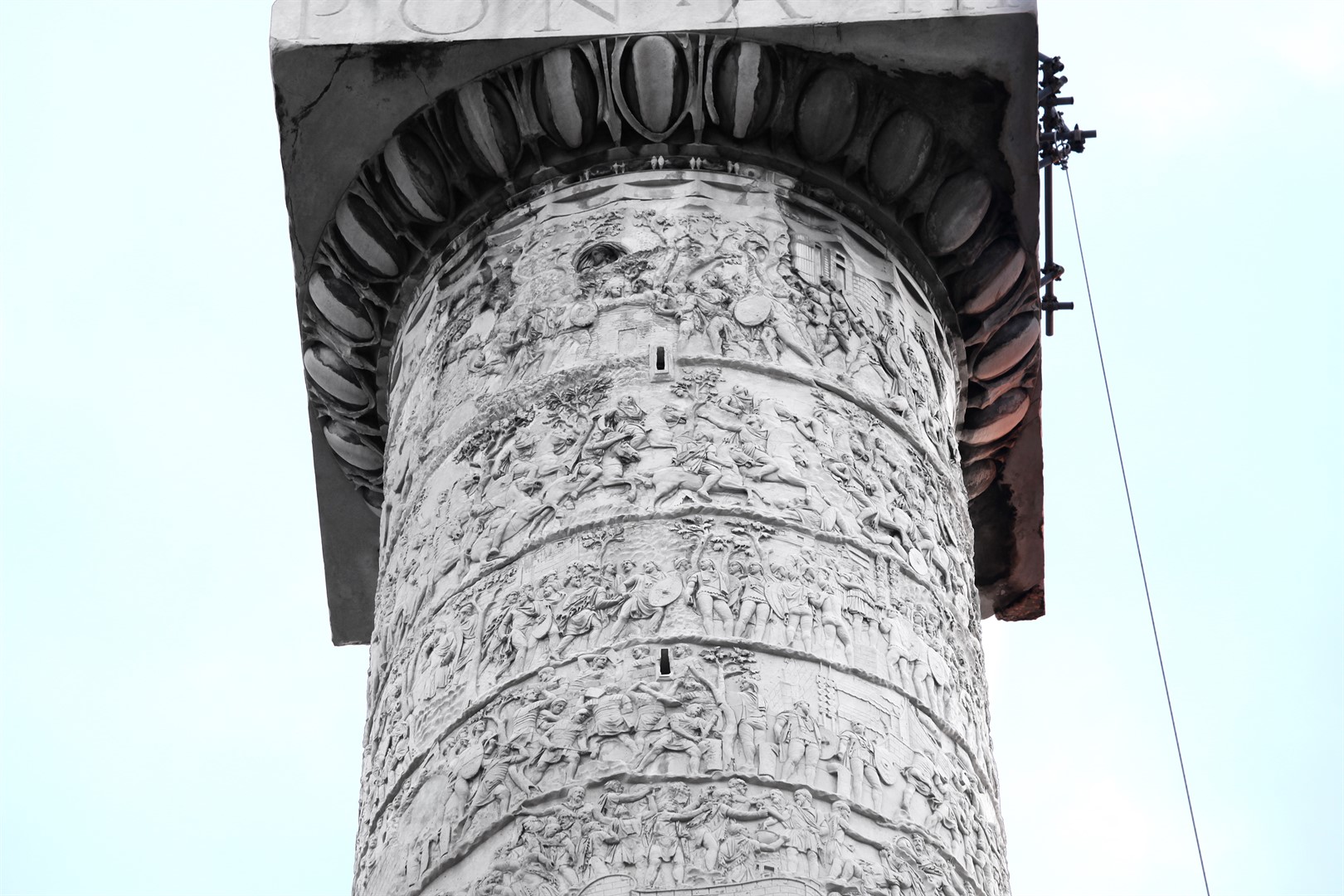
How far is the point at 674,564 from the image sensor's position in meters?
5.98

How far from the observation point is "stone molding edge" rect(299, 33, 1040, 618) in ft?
23.2

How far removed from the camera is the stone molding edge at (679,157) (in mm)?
7086

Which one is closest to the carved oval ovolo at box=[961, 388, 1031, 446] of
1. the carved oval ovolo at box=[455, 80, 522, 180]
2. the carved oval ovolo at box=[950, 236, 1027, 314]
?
the carved oval ovolo at box=[950, 236, 1027, 314]

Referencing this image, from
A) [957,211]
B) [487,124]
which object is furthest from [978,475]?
[487,124]

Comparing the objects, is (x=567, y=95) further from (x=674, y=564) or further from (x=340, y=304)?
(x=674, y=564)

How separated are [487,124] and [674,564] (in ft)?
6.02

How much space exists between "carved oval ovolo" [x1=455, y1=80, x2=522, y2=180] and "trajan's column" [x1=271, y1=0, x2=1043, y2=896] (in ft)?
0.04

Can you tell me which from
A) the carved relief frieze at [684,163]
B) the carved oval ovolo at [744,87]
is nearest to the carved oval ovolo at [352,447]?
the carved relief frieze at [684,163]

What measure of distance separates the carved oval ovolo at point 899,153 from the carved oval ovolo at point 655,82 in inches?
24.2

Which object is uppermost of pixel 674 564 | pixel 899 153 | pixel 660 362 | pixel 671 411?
pixel 899 153

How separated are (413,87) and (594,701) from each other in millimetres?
2280

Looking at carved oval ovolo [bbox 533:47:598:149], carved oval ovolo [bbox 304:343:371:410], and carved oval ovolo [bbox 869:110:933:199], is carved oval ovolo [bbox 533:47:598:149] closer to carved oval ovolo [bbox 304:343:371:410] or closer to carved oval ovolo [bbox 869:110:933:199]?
carved oval ovolo [bbox 869:110:933:199]

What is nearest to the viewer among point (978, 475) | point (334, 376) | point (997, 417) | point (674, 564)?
point (674, 564)

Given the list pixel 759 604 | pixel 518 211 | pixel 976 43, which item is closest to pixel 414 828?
pixel 759 604
